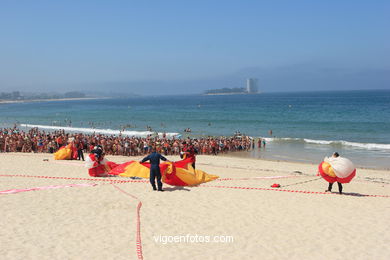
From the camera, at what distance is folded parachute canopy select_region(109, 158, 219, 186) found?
11.0 meters

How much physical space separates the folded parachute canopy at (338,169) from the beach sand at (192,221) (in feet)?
1.90

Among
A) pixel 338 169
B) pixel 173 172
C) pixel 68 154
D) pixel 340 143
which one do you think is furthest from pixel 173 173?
pixel 340 143

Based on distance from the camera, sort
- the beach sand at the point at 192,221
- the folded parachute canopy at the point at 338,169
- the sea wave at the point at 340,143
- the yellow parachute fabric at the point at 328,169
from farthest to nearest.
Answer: the sea wave at the point at 340,143, the yellow parachute fabric at the point at 328,169, the folded parachute canopy at the point at 338,169, the beach sand at the point at 192,221

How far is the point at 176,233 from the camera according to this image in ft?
23.6

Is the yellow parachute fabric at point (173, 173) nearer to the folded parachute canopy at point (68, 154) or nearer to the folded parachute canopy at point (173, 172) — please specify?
the folded parachute canopy at point (173, 172)

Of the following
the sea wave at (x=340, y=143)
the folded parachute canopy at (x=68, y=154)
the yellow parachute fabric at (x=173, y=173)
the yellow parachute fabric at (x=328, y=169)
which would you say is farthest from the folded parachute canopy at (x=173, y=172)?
the sea wave at (x=340, y=143)

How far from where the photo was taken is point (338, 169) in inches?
399

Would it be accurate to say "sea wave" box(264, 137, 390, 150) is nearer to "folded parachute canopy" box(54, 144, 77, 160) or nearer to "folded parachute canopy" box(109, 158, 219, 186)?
"folded parachute canopy" box(109, 158, 219, 186)

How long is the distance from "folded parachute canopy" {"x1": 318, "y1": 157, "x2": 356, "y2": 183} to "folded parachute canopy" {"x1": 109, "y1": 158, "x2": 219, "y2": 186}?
380 cm

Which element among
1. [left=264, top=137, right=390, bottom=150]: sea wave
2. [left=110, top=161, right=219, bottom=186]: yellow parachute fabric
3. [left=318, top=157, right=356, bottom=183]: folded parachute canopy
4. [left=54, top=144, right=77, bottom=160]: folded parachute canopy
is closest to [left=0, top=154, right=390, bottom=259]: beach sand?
[left=110, top=161, right=219, bottom=186]: yellow parachute fabric

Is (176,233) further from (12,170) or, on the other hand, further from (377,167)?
(377,167)

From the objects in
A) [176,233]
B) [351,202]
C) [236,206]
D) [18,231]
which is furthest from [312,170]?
[18,231]

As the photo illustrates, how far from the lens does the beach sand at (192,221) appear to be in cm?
636

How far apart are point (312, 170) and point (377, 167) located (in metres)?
5.09
